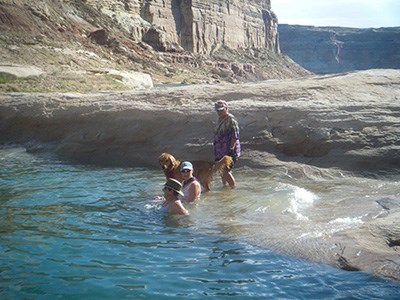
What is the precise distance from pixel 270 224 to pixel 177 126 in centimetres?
442

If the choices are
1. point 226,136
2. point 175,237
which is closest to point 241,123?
point 226,136

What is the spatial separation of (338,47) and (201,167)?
17534 centimetres

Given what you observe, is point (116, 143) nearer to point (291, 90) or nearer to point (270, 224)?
point (291, 90)

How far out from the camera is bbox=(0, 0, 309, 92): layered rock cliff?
19.4 meters

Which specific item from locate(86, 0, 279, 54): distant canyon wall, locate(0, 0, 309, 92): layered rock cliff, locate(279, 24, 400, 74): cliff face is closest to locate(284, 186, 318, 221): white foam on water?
locate(0, 0, 309, 92): layered rock cliff

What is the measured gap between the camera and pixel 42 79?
16031 mm

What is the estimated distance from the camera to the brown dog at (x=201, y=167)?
19.6 feet

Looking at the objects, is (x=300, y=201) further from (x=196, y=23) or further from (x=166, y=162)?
(x=196, y=23)

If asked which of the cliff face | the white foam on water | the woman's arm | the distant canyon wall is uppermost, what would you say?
the distant canyon wall

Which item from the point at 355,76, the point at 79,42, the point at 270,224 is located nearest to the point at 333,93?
the point at 355,76

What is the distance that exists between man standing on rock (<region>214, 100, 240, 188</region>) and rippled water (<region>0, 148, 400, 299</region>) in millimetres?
287

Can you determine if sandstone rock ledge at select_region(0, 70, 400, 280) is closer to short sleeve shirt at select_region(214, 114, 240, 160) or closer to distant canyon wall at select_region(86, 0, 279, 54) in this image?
short sleeve shirt at select_region(214, 114, 240, 160)

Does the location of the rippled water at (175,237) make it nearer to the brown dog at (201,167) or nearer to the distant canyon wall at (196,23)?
the brown dog at (201,167)

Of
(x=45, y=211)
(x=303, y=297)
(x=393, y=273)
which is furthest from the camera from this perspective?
(x=45, y=211)
